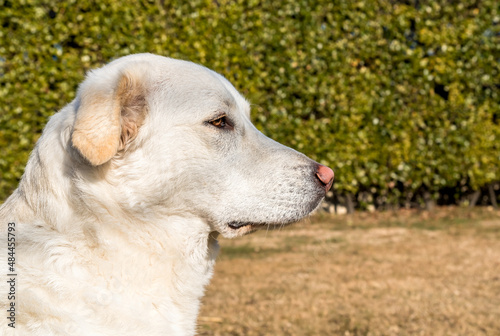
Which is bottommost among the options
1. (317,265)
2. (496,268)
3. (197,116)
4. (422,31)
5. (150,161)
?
(317,265)

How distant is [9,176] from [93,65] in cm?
215

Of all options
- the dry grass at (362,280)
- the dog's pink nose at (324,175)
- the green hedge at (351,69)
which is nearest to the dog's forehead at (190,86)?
the dog's pink nose at (324,175)

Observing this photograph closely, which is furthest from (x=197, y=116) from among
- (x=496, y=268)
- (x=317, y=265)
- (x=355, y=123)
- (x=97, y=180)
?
(x=355, y=123)

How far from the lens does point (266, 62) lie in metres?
8.41

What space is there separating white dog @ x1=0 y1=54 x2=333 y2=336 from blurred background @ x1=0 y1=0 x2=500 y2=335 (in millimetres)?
4100

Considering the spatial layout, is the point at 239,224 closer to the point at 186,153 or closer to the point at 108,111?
the point at 186,153

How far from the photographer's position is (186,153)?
2.30m

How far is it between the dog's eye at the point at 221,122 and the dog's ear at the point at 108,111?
0.35 m

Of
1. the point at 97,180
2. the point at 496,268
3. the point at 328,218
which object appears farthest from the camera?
the point at 328,218

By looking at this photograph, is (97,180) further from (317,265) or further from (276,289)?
(317,265)

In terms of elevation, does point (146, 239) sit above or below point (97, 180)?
below

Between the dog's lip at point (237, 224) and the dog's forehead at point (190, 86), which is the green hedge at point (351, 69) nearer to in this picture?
the dog's forehead at point (190, 86)

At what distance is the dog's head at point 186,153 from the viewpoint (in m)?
2.14

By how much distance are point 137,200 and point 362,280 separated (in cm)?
397
